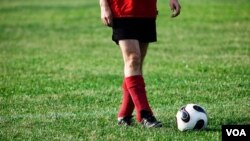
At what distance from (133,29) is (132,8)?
0.24m

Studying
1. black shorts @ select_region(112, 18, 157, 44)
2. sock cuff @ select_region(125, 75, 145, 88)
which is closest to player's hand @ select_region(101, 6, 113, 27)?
black shorts @ select_region(112, 18, 157, 44)

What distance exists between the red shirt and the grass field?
1287 mm

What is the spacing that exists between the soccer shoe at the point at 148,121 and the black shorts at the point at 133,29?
0.85m

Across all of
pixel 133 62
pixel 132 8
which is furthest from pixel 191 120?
pixel 132 8

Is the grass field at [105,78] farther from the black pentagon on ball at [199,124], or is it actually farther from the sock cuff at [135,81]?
the sock cuff at [135,81]

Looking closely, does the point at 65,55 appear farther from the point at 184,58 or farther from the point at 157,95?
the point at 157,95

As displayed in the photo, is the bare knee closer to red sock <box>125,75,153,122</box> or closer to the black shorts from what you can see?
red sock <box>125,75,153,122</box>

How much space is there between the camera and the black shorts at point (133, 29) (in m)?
7.27

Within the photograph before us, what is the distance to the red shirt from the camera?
7.29 metres

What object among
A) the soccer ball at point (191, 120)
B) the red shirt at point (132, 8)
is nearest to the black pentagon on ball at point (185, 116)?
the soccer ball at point (191, 120)

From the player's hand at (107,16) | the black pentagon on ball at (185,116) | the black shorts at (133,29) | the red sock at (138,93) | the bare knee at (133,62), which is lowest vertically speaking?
the black pentagon on ball at (185,116)

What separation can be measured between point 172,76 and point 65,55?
4.57 m

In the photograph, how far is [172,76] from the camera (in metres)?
11.5

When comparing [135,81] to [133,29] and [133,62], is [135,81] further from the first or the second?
[133,29]
